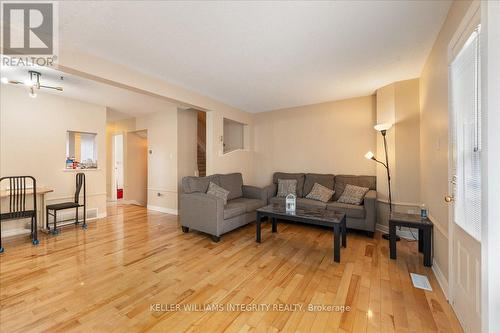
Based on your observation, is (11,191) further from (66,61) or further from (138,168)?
(138,168)

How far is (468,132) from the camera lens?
5.04 ft

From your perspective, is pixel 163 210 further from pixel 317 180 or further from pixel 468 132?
pixel 468 132

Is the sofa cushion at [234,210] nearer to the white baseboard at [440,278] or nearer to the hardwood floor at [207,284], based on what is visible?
the hardwood floor at [207,284]

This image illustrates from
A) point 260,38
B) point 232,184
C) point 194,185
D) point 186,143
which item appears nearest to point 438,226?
point 260,38

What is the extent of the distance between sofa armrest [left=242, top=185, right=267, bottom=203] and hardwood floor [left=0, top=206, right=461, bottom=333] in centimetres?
101

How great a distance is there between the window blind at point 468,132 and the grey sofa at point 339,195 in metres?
1.66

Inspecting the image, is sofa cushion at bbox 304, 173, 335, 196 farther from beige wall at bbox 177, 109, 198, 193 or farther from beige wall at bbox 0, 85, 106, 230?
beige wall at bbox 0, 85, 106, 230

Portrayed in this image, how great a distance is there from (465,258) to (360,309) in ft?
2.81

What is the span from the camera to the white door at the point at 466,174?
53.0 inches

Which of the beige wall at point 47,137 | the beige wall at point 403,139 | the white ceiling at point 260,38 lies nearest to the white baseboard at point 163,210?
the beige wall at point 47,137

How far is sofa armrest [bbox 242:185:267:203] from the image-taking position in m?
4.21

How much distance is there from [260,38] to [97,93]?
3.26 m

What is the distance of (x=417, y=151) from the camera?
3.26m

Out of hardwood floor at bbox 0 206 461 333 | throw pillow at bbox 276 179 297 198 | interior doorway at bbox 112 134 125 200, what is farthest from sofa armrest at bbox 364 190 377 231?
interior doorway at bbox 112 134 125 200
